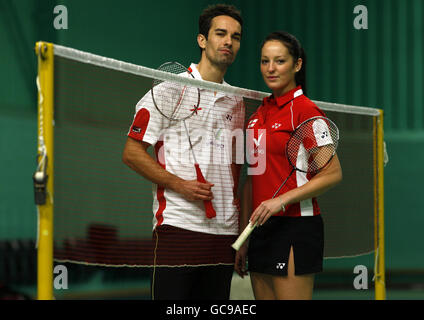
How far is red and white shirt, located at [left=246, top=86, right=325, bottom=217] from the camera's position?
8.11 ft

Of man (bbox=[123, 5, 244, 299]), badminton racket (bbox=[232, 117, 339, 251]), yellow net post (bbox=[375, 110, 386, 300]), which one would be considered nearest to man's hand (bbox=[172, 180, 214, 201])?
man (bbox=[123, 5, 244, 299])

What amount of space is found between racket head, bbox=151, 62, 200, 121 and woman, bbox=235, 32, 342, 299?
32cm

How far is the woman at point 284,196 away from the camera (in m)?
2.43

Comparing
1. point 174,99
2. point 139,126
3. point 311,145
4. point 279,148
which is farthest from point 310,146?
point 139,126

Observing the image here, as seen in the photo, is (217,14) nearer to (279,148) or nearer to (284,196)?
(279,148)

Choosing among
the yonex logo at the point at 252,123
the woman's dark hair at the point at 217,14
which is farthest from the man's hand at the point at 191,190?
the woman's dark hair at the point at 217,14

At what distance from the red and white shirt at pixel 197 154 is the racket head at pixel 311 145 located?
358 millimetres

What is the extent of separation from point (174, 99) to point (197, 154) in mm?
273

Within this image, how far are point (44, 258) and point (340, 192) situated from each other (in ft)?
7.13

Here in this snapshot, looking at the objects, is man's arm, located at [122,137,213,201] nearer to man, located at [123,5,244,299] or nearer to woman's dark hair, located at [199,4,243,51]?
man, located at [123,5,244,299]

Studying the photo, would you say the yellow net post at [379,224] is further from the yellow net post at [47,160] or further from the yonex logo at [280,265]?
the yellow net post at [47,160]

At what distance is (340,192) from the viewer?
3.63 meters
